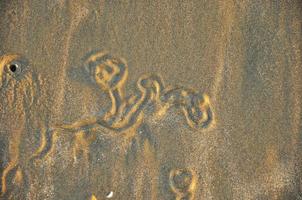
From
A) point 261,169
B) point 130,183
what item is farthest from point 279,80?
point 130,183

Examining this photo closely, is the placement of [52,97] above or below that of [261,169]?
above

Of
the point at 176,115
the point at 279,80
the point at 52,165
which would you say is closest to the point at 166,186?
the point at 176,115

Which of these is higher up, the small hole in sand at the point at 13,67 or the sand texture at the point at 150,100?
the small hole in sand at the point at 13,67

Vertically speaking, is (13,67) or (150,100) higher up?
(13,67)

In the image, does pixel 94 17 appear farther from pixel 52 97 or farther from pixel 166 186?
pixel 166 186

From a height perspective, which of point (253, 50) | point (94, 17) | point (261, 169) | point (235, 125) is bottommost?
point (261, 169)

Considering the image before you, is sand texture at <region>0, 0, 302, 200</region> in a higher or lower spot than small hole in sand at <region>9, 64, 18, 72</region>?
lower
